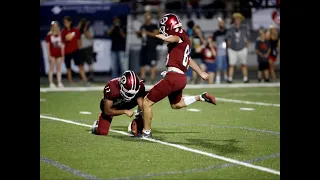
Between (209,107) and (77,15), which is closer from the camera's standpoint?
(209,107)

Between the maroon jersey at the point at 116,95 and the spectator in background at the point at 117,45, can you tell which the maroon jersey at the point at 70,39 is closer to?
the spectator in background at the point at 117,45

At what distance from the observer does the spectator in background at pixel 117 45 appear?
22500 mm

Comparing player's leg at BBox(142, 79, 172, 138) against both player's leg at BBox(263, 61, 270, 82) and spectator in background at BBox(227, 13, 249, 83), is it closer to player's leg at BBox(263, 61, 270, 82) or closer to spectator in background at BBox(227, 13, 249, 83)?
spectator in background at BBox(227, 13, 249, 83)

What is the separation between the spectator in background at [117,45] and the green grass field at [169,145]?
6.36 metres

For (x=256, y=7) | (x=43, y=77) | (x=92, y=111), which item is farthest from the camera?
(x=256, y=7)

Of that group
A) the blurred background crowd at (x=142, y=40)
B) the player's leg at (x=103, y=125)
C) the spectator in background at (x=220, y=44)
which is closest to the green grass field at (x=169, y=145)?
the player's leg at (x=103, y=125)

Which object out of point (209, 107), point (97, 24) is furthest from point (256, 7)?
point (209, 107)

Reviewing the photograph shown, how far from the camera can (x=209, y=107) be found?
1602 centimetres

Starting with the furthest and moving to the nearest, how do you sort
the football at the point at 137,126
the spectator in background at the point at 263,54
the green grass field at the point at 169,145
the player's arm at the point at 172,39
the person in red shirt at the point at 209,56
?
the spectator in background at the point at 263,54 → the person in red shirt at the point at 209,56 → the football at the point at 137,126 → the player's arm at the point at 172,39 → the green grass field at the point at 169,145
